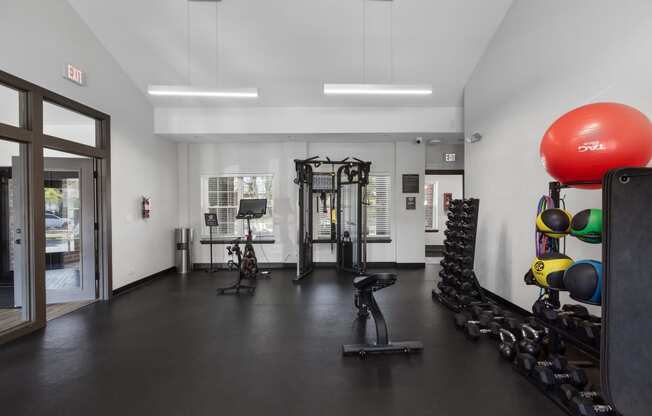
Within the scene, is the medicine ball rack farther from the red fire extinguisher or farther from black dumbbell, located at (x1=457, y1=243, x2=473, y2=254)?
the red fire extinguisher

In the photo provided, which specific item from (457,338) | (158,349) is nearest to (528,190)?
(457,338)

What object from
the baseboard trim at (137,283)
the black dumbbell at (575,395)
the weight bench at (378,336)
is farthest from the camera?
the baseboard trim at (137,283)

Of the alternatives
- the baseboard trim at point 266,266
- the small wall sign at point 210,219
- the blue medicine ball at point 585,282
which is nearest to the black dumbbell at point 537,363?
the blue medicine ball at point 585,282

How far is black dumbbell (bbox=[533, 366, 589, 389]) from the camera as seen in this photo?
235 cm

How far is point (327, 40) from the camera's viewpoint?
4.92 metres

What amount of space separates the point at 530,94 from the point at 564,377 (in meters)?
3.16

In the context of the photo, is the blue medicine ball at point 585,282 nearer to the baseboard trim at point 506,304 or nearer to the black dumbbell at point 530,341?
the black dumbbell at point 530,341

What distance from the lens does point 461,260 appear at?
170 inches

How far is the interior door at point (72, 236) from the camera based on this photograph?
4742mm

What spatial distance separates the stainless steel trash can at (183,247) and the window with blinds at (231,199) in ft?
1.55

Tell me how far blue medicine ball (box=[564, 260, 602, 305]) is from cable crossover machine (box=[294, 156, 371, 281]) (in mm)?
5039

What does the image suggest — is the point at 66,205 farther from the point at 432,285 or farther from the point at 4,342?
the point at 432,285

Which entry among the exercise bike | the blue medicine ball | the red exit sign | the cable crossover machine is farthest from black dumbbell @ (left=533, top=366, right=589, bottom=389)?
the red exit sign

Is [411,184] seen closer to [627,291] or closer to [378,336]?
[378,336]
